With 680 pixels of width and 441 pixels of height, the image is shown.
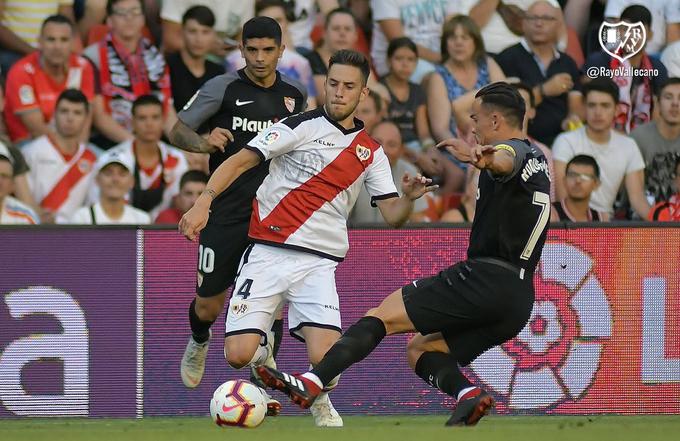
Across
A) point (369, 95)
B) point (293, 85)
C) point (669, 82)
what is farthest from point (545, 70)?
point (293, 85)

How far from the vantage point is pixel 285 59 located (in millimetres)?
12469

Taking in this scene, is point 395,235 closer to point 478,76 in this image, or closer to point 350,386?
point 350,386

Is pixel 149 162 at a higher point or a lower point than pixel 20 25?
lower

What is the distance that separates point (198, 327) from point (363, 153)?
206 cm

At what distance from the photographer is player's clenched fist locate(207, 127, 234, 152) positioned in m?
8.52

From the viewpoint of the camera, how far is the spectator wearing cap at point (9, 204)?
11.0 metres

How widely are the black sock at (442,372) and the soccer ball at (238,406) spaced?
105 cm

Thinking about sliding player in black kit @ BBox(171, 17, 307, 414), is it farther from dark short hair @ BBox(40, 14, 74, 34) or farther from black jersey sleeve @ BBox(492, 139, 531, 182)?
dark short hair @ BBox(40, 14, 74, 34)

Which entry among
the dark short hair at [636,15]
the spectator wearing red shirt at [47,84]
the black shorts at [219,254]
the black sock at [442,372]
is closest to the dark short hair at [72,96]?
the spectator wearing red shirt at [47,84]

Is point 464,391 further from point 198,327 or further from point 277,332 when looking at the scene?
point 198,327

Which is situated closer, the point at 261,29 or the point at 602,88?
the point at 261,29

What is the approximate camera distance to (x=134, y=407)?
33.6 feet

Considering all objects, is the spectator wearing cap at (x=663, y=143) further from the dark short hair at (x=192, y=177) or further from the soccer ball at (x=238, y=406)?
the soccer ball at (x=238, y=406)

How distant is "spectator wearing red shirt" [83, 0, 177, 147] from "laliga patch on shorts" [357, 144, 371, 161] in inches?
172
